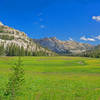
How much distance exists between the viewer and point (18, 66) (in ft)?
53.0

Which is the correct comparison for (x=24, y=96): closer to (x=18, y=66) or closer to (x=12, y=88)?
(x=12, y=88)

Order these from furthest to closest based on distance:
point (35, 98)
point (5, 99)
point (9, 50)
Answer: point (9, 50)
point (35, 98)
point (5, 99)

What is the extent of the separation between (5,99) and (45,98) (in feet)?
20.0

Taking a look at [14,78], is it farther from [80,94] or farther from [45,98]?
[80,94]

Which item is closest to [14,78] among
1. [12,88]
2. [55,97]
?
[12,88]

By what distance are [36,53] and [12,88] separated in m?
184

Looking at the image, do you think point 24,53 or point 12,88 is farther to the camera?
point 24,53

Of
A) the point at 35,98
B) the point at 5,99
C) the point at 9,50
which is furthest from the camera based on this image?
the point at 9,50

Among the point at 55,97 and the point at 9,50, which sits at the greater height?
the point at 9,50

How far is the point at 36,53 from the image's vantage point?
199750mm

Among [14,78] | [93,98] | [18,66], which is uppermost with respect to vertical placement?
[18,66]

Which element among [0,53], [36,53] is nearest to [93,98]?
[0,53]

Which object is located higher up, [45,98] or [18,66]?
[18,66]

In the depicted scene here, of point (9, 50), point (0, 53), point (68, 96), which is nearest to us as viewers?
point (68, 96)
